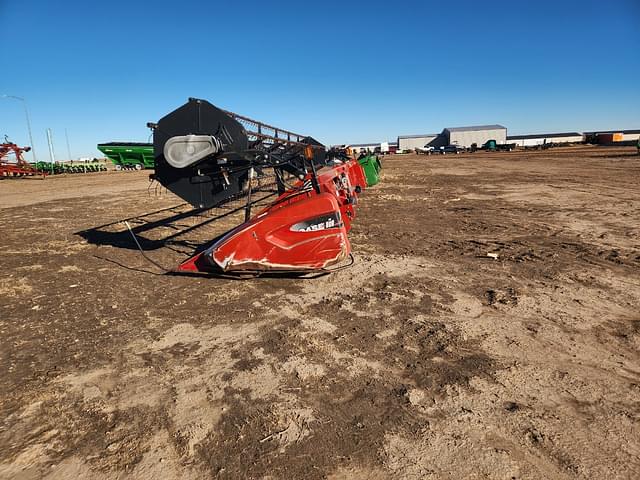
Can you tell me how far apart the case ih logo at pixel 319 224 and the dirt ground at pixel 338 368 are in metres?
0.81

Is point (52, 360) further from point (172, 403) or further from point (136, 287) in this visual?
point (136, 287)

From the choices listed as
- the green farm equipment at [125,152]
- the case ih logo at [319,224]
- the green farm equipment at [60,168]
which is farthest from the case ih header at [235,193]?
the green farm equipment at [60,168]

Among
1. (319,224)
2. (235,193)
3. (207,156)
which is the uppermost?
(207,156)

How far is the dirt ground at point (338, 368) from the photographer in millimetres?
2377

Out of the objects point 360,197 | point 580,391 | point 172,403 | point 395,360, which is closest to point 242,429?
point 172,403

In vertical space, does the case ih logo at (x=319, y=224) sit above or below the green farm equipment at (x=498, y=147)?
below

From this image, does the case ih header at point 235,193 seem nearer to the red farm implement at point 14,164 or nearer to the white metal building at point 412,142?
the red farm implement at point 14,164

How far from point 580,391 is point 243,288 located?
4.00 metres

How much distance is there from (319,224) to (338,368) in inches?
95.4

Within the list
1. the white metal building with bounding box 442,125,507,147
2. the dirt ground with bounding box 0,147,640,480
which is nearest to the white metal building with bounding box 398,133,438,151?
the white metal building with bounding box 442,125,507,147

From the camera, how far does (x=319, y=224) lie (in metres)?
5.32

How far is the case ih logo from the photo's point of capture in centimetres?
527

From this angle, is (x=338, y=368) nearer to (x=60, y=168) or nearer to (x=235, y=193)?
(x=235, y=193)

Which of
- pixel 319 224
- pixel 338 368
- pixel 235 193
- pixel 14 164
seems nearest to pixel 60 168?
pixel 14 164
